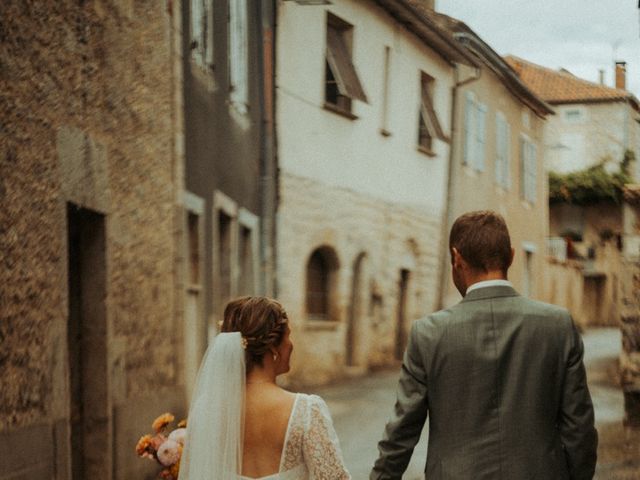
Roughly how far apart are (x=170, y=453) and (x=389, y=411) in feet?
23.9

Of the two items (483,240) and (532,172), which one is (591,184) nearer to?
(532,172)

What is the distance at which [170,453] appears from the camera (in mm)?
3641

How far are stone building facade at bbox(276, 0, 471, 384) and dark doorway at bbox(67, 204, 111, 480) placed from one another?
3.87 metres

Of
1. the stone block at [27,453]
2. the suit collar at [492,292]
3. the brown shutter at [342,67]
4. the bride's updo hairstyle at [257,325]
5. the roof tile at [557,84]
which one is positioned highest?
the roof tile at [557,84]

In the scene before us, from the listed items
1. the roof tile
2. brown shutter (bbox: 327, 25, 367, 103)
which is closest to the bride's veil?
brown shutter (bbox: 327, 25, 367, 103)

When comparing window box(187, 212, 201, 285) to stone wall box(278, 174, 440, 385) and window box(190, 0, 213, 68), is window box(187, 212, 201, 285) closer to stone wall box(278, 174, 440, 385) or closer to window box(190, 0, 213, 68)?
window box(190, 0, 213, 68)

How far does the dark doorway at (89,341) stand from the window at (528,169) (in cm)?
1193

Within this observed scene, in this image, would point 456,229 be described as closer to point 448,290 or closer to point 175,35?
point 175,35

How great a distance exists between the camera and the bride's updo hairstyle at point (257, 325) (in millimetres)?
2871

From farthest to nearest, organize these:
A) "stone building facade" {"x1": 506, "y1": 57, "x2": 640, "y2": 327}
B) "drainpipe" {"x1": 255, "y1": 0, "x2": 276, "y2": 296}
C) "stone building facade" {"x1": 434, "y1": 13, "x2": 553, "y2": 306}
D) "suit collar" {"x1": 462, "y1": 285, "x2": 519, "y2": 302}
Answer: "stone building facade" {"x1": 434, "y1": 13, "x2": 553, "y2": 306}, "stone building facade" {"x1": 506, "y1": 57, "x2": 640, "y2": 327}, "drainpipe" {"x1": 255, "y1": 0, "x2": 276, "y2": 296}, "suit collar" {"x1": 462, "y1": 285, "x2": 519, "y2": 302}

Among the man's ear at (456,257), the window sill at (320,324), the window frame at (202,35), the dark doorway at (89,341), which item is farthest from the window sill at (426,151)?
the man's ear at (456,257)

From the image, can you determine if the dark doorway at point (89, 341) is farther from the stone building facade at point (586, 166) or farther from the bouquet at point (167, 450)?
the stone building facade at point (586, 166)

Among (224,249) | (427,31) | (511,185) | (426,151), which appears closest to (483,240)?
(224,249)

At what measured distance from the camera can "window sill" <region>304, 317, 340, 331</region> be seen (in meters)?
A: 10.5
